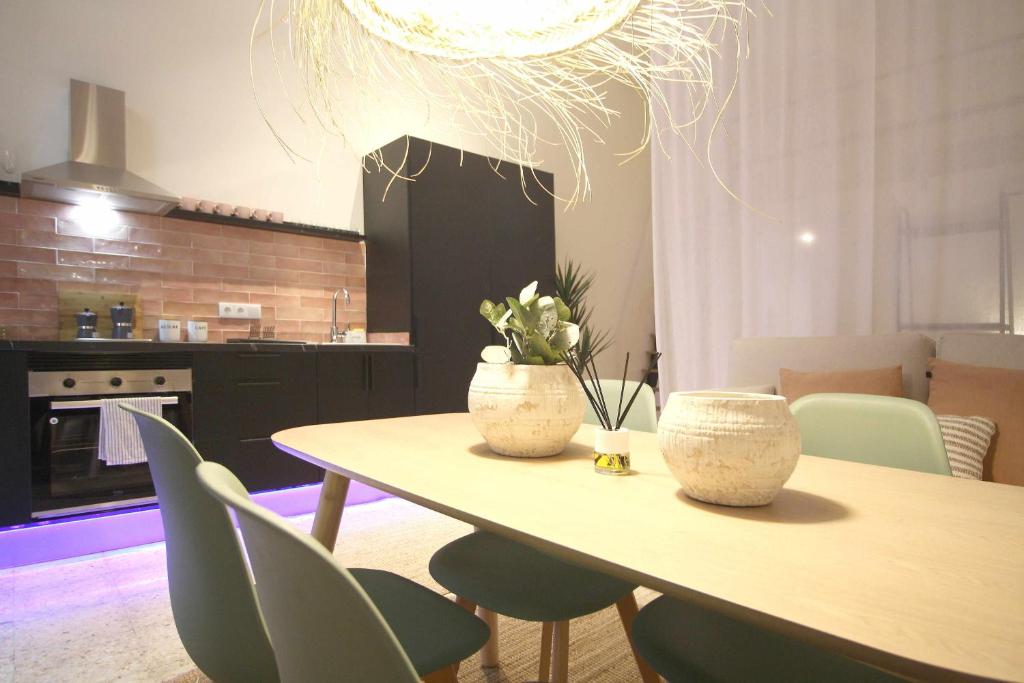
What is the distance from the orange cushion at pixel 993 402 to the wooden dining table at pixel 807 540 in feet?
5.39

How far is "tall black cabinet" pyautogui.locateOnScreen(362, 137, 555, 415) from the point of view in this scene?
3.89m

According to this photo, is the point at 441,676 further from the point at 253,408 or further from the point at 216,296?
the point at 216,296

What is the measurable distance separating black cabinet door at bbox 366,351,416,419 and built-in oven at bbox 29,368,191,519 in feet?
3.62

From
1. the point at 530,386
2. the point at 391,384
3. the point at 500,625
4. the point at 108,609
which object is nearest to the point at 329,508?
the point at 530,386

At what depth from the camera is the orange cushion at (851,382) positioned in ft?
9.25

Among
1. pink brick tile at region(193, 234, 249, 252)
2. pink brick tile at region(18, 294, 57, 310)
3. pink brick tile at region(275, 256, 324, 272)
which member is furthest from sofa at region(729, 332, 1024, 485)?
pink brick tile at region(18, 294, 57, 310)

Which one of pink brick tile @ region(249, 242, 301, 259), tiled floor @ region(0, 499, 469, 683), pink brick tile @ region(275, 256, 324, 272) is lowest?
tiled floor @ region(0, 499, 469, 683)

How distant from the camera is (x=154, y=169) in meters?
3.50

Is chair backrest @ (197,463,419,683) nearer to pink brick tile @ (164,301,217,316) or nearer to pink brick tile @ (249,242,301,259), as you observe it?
pink brick tile @ (164,301,217,316)

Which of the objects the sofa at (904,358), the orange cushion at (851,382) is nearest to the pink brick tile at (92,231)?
the sofa at (904,358)

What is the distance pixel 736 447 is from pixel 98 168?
349cm

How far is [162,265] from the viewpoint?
11.5 ft

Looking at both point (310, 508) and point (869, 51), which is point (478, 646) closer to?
point (310, 508)

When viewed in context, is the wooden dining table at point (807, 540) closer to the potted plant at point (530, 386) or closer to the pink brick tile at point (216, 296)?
the potted plant at point (530, 386)
